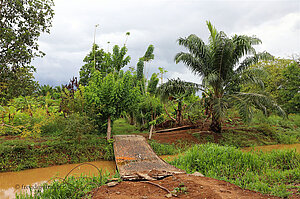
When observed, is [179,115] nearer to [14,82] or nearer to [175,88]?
[175,88]

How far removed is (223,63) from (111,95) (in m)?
5.43

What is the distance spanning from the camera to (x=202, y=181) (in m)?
3.94

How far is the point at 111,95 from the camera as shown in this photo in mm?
8688

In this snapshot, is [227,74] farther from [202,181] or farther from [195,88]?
[202,181]

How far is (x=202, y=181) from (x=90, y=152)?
5443mm

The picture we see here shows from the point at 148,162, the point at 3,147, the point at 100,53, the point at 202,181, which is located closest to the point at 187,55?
the point at 148,162

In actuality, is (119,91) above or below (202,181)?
above

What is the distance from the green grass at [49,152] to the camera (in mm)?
7137

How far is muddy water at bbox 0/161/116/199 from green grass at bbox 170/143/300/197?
2.62 meters

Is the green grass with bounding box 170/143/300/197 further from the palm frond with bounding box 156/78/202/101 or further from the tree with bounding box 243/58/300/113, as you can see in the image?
the tree with bounding box 243/58/300/113

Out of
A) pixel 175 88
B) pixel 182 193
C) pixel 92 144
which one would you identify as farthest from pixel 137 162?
pixel 175 88

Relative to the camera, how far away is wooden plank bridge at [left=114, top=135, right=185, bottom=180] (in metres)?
4.71

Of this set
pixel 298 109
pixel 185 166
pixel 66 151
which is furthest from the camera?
pixel 298 109

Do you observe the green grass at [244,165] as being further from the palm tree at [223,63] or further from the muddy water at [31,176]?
the palm tree at [223,63]
